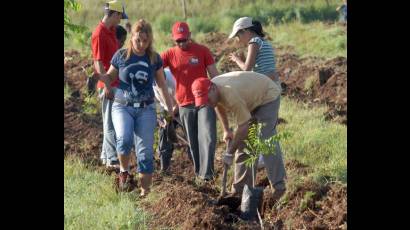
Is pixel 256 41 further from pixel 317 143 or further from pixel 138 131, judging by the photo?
pixel 317 143

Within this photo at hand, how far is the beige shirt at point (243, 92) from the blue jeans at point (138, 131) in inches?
34.7

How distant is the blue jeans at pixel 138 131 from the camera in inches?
325

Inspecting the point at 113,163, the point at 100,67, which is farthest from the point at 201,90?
the point at 113,163

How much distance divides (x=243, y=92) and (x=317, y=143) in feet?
9.09

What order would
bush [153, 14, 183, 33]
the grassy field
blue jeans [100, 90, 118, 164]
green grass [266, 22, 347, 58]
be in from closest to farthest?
blue jeans [100, 90, 118, 164]
green grass [266, 22, 347, 58]
the grassy field
bush [153, 14, 183, 33]

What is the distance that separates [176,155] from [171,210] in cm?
338

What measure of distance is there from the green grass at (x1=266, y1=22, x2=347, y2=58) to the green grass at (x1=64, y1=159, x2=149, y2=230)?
10093 mm

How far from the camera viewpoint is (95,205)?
316 inches

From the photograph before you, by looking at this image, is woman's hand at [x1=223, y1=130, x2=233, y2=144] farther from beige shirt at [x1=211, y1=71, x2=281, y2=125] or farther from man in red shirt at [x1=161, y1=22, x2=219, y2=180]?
man in red shirt at [x1=161, y1=22, x2=219, y2=180]

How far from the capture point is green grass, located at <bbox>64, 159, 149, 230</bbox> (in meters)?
7.21

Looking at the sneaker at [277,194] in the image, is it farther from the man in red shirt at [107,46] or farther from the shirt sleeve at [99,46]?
the shirt sleeve at [99,46]

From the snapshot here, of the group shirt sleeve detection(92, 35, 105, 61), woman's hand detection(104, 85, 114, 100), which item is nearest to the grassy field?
shirt sleeve detection(92, 35, 105, 61)
